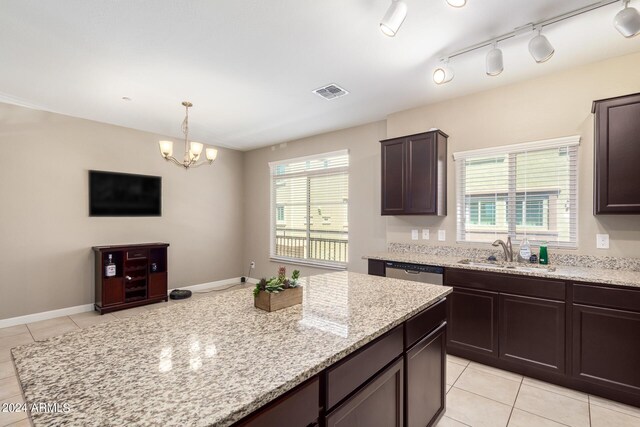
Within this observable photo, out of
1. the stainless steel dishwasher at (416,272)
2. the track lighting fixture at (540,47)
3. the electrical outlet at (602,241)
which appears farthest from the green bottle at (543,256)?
the track lighting fixture at (540,47)

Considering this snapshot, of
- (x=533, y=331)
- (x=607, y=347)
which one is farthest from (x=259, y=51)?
(x=607, y=347)

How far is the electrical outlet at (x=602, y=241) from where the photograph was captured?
2.70 meters

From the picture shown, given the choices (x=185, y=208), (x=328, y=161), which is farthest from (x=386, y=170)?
(x=185, y=208)

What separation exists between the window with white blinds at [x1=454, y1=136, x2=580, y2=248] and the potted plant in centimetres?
258

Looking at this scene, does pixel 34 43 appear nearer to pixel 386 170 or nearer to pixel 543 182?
pixel 386 170

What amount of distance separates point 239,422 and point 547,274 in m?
2.67

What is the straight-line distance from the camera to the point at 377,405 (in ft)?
4.46

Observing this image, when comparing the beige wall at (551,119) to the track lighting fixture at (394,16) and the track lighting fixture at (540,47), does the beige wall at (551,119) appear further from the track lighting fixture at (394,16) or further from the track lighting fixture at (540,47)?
the track lighting fixture at (394,16)

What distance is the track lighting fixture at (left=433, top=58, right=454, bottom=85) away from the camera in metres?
2.60

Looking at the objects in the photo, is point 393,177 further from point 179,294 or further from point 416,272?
point 179,294

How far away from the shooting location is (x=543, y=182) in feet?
9.91

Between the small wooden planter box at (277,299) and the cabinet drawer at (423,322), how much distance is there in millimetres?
604

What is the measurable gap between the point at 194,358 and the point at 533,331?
2757 mm

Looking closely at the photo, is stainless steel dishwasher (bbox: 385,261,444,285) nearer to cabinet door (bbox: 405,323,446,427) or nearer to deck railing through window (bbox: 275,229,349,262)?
cabinet door (bbox: 405,323,446,427)
